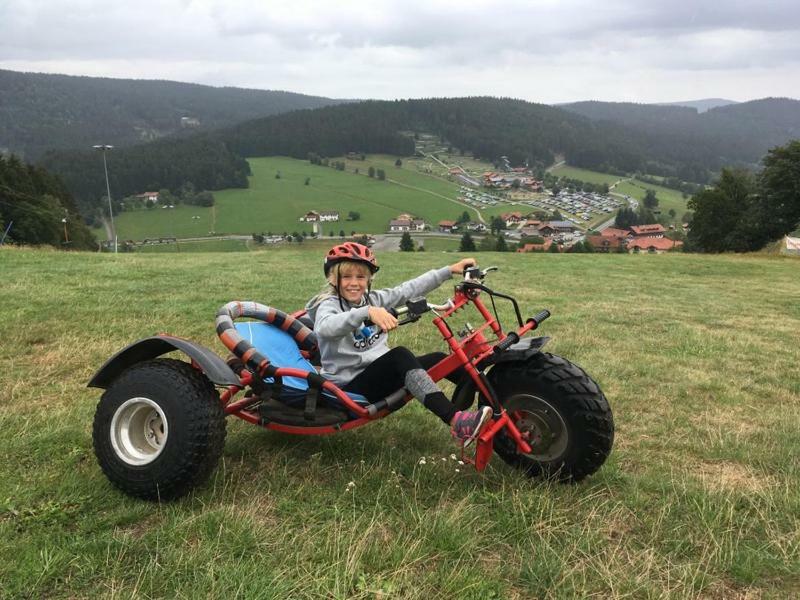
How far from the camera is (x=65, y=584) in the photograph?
243 centimetres

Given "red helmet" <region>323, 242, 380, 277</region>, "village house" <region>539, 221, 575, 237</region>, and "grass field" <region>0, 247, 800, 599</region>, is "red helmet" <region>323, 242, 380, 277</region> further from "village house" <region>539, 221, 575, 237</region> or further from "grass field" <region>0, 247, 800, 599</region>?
"village house" <region>539, 221, 575, 237</region>

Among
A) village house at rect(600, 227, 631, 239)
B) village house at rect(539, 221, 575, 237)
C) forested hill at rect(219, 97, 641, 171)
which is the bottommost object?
village house at rect(539, 221, 575, 237)

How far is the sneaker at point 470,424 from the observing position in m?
3.17

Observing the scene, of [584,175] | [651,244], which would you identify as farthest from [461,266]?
[584,175]

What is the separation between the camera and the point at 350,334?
151 inches

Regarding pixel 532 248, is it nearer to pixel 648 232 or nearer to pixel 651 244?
pixel 651 244

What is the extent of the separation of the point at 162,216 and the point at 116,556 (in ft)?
292

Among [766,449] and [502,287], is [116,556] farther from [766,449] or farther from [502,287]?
[502,287]

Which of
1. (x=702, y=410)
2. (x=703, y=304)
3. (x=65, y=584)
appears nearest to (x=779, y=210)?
(x=703, y=304)

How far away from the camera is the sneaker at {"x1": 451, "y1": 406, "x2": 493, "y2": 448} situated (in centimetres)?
317

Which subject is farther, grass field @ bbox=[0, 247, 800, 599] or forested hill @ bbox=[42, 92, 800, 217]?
forested hill @ bbox=[42, 92, 800, 217]

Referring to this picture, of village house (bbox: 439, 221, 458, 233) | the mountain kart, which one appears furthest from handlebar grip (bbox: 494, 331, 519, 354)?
village house (bbox: 439, 221, 458, 233)

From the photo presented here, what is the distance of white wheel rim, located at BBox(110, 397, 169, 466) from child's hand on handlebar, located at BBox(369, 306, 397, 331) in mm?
1347

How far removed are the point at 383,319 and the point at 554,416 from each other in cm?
125
